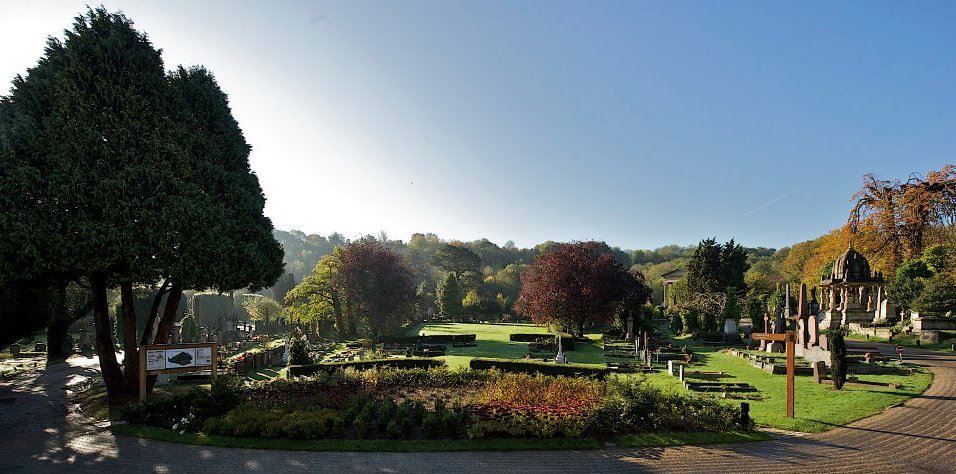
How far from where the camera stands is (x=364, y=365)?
76.4 feet

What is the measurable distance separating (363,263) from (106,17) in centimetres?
2765

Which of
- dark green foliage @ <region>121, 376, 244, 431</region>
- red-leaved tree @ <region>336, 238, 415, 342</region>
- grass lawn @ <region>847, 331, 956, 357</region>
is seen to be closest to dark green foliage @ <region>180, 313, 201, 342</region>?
red-leaved tree @ <region>336, 238, 415, 342</region>

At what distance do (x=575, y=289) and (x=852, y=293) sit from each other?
96.2 feet

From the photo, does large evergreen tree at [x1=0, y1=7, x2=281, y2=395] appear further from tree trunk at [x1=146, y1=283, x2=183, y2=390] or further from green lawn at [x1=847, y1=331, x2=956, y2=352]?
green lawn at [x1=847, y1=331, x2=956, y2=352]

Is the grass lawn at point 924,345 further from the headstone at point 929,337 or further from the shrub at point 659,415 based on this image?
the shrub at point 659,415

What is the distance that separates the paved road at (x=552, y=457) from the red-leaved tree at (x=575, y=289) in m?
24.4

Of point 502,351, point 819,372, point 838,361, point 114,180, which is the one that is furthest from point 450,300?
point 114,180

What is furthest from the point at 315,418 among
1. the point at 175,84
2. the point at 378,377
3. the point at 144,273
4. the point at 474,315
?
the point at 474,315

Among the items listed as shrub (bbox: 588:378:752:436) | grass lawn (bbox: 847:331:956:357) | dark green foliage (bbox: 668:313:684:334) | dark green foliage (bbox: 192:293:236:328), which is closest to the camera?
shrub (bbox: 588:378:752:436)

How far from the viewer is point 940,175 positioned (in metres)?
46.8

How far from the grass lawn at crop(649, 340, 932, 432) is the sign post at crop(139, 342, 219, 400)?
16192 millimetres

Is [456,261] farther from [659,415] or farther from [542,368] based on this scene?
[659,415]

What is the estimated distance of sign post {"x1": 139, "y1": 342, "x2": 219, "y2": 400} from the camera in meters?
15.9

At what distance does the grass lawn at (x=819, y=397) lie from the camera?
13.8 m
